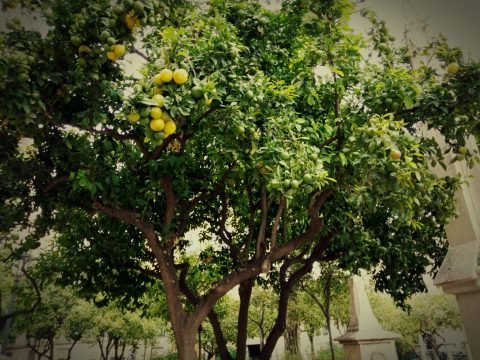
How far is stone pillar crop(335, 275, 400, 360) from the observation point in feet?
32.6

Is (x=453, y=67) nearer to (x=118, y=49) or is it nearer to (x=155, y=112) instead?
(x=155, y=112)

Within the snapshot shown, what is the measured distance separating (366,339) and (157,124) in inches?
357

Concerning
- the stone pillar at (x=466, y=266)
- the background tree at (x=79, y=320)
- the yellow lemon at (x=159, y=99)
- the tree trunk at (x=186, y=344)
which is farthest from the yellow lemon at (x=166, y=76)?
the background tree at (x=79, y=320)

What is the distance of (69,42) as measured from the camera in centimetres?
463

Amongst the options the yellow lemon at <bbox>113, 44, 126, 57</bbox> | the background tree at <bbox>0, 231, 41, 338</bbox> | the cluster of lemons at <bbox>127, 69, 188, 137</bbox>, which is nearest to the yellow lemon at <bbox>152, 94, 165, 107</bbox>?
the cluster of lemons at <bbox>127, 69, 188, 137</bbox>

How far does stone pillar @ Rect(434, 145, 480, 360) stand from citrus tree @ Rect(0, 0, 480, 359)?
350 mm

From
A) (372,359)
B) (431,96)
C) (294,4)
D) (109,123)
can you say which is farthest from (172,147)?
(372,359)

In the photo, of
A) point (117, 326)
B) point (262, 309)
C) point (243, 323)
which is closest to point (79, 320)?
point (117, 326)

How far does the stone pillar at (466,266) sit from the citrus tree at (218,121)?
0.35m

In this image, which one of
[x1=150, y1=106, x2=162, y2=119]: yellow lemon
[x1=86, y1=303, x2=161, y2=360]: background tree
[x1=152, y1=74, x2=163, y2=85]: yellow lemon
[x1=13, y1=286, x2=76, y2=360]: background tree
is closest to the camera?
[x1=150, y1=106, x2=162, y2=119]: yellow lemon

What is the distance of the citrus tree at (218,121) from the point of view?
14.0 feet

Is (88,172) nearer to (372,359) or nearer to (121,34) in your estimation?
(121,34)

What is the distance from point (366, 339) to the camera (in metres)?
9.98

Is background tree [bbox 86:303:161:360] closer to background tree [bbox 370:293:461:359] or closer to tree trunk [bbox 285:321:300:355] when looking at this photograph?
tree trunk [bbox 285:321:300:355]
